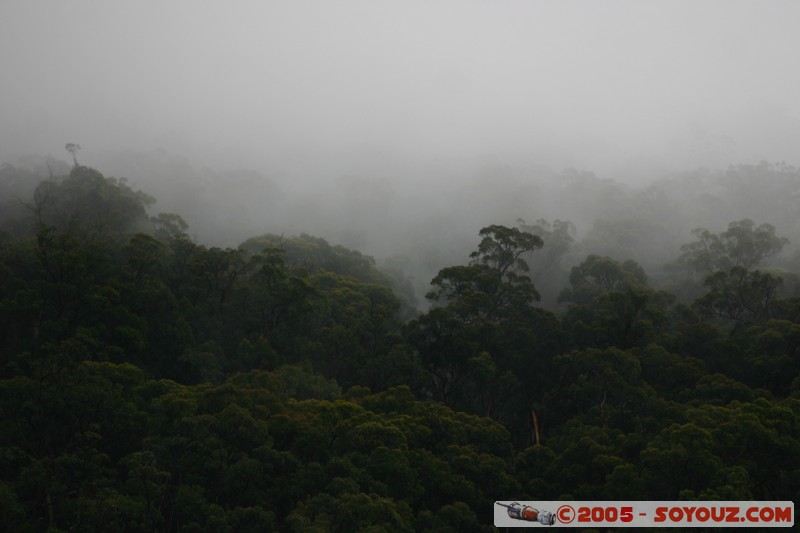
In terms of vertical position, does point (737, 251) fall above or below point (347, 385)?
above

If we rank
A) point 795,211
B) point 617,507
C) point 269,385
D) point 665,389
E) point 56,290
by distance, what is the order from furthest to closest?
point 795,211
point 665,389
point 56,290
point 269,385
point 617,507

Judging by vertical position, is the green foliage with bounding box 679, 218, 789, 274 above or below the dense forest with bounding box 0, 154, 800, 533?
above

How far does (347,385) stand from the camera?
117 feet

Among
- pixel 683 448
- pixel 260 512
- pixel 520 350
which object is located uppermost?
pixel 520 350

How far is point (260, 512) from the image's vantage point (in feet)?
61.5

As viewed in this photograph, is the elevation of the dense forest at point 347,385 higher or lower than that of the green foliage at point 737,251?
lower

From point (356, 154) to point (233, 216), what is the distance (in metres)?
57.5

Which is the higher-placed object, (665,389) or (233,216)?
(233,216)

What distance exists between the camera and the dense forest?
20.3m

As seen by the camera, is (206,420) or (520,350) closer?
(206,420)

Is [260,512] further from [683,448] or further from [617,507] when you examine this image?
[683,448]

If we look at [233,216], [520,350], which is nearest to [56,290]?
[520,350]

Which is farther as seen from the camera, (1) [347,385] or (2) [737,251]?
(2) [737,251]

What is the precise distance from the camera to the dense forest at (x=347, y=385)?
66.6 feet
